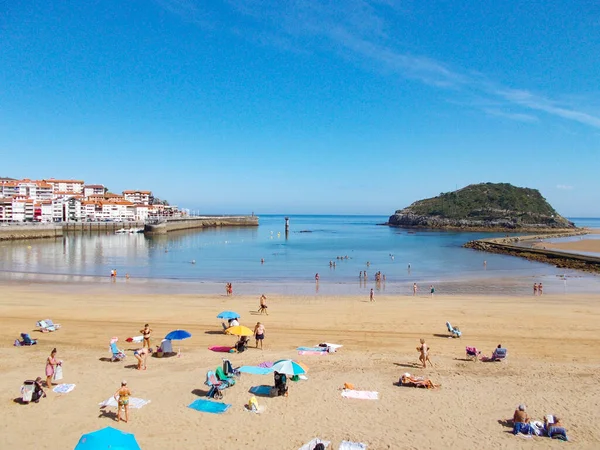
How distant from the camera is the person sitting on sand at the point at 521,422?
9.23 m

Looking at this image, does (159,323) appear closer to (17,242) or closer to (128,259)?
(128,259)

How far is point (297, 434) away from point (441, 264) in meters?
44.1

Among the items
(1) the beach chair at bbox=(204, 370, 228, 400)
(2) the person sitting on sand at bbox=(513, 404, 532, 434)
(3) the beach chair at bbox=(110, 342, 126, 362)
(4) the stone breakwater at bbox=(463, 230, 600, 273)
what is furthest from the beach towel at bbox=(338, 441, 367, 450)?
(4) the stone breakwater at bbox=(463, 230, 600, 273)

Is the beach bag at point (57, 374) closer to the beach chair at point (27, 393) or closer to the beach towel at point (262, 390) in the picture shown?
the beach chair at point (27, 393)

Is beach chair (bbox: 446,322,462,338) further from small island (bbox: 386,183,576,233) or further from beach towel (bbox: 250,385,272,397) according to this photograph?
small island (bbox: 386,183,576,233)

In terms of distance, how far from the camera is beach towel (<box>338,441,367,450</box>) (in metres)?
8.36

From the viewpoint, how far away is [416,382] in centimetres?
1163

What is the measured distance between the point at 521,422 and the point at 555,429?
0.61 meters

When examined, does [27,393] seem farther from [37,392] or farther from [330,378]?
[330,378]

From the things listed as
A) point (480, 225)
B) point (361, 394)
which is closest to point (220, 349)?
point (361, 394)

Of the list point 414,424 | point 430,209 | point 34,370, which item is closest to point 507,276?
point 414,424

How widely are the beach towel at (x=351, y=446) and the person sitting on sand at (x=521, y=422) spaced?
332 cm

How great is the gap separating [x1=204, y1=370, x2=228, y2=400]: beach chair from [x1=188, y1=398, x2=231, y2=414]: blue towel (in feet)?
1.05

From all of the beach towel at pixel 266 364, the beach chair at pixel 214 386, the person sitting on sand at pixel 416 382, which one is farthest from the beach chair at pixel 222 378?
the person sitting on sand at pixel 416 382
